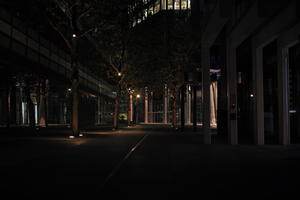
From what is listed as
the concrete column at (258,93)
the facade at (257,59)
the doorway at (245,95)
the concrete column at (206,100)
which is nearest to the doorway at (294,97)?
the facade at (257,59)

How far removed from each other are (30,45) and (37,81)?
1350cm

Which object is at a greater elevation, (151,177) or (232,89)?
(232,89)

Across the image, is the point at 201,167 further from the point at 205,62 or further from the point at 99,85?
the point at 99,85

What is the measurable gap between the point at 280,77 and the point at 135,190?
45.3ft

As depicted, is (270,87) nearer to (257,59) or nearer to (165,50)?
(257,59)

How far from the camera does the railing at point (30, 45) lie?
99.7ft

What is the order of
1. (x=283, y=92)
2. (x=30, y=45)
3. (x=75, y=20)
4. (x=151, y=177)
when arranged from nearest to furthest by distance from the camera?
(x=151, y=177)
(x=283, y=92)
(x=75, y=20)
(x=30, y=45)

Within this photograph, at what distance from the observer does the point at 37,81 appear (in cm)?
4884

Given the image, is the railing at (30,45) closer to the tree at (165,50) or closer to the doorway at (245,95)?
the tree at (165,50)

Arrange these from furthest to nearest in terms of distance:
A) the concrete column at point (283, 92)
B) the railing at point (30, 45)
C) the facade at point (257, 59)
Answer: the railing at point (30, 45)
the concrete column at point (283, 92)
the facade at point (257, 59)

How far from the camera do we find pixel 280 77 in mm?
20156

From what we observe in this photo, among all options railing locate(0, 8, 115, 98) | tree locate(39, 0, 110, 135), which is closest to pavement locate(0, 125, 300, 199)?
tree locate(39, 0, 110, 135)

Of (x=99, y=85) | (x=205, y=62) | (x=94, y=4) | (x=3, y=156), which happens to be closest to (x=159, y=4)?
(x=99, y=85)

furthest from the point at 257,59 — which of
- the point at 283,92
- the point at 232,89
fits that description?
the point at 283,92
